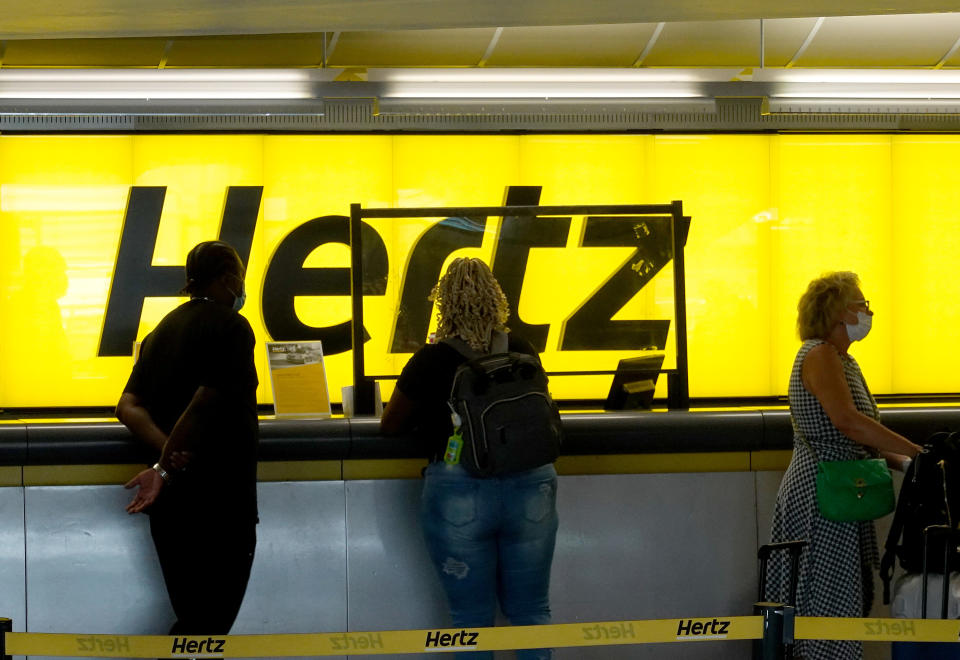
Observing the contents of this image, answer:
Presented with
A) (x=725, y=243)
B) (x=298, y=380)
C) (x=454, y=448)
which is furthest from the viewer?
(x=725, y=243)

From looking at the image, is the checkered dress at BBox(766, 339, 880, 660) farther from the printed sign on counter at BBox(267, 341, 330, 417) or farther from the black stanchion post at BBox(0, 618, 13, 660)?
the black stanchion post at BBox(0, 618, 13, 660)

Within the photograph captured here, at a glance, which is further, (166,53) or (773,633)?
(166,53)

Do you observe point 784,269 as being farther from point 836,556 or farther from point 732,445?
point 836,556

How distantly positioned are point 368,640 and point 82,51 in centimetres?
386

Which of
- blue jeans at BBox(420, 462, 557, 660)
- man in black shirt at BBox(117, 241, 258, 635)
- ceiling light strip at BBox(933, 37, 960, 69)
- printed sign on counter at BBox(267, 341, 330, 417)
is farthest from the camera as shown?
ceiling light strip at BBox(933, 37, 960, 69)

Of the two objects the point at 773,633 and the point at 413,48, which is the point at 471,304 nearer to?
the point at 773,633

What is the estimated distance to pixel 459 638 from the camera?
285cm

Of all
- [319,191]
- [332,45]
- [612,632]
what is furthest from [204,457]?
[319,191]

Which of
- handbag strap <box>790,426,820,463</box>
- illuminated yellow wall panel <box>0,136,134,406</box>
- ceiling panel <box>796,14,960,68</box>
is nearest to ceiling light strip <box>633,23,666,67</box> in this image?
ceiling panel <box>796,14,960,68</box>

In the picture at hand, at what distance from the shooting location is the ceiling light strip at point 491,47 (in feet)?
17.9

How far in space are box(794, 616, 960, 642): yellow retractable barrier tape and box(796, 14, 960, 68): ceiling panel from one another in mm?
3471

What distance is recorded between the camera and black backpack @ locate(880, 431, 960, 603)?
343 centimetres

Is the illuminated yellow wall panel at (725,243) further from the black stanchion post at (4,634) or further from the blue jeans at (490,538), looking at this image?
the black stanchion post at (4,634)

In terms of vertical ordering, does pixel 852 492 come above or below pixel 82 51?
below
